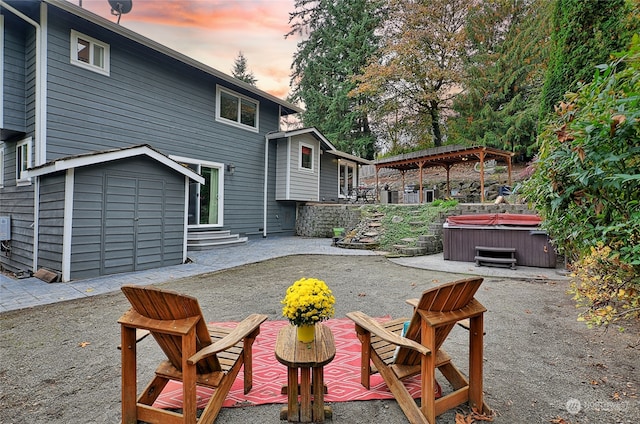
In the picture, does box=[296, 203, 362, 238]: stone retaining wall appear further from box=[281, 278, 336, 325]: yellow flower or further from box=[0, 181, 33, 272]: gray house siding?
box=[281, 278, 336, 325]: yellow flower

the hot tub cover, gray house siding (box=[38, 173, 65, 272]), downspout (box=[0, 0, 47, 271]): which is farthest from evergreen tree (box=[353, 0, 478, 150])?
gray house siding (box=[38, 173, 65, 272])

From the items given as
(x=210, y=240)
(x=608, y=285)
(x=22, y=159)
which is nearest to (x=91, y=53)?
(x=22, y=159)

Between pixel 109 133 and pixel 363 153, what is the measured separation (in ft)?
51.6

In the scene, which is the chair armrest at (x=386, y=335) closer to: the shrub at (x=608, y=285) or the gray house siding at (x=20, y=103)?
the shrub at (x=608, y=285)

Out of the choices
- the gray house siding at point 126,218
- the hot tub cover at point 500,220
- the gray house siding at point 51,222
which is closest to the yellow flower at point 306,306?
the gray house siding at point 126,218

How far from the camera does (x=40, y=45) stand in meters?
6.37

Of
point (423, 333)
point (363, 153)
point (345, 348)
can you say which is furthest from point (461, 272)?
point (363, 153)

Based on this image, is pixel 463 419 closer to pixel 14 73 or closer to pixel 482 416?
pixel 482 416

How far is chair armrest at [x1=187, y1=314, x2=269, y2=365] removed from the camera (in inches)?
66.1

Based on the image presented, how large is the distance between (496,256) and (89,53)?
410 inches

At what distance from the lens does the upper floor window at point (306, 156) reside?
12.5 metres

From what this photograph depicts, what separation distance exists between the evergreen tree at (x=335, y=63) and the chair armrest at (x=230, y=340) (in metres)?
18.6

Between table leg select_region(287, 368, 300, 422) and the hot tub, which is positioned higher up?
the hot tub

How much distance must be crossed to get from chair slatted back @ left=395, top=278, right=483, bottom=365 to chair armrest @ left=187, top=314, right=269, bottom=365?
1.03 metres
